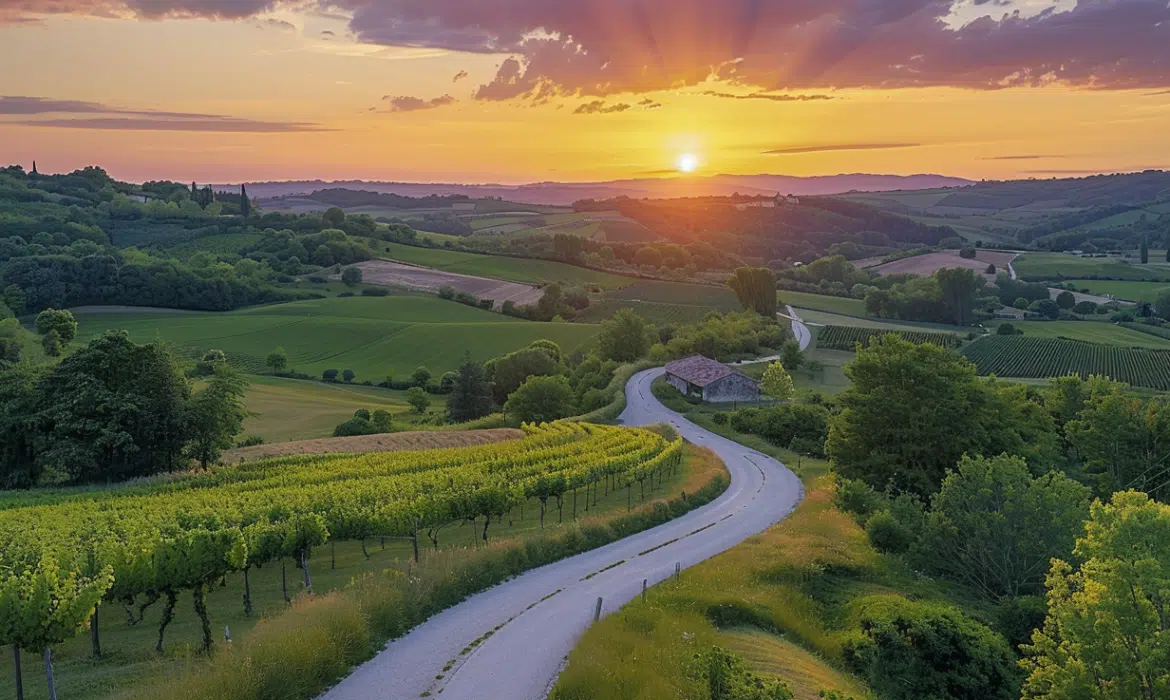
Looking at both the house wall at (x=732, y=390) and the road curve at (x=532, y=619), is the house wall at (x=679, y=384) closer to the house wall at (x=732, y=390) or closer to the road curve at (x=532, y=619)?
the house wall at (x=732, y=390)

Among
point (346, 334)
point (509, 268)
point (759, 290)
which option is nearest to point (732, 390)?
point (759, 290)

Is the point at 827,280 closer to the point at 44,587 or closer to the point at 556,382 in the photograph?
the point at 556,382

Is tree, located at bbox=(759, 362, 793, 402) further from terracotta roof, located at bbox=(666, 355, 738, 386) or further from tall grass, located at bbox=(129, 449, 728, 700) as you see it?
tall grass, located at bbox=(129, 449, 728, 700)

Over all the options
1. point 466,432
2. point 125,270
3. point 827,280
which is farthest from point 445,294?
point 827,280

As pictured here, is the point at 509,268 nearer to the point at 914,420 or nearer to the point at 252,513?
the point at 914,420

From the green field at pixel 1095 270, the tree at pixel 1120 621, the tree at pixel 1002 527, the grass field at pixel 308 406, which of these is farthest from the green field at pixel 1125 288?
the tree at pixel 1120 621

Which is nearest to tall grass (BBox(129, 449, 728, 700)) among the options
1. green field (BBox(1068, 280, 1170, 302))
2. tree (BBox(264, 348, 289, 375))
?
tree (BBox(264, 348, 289, 375))
